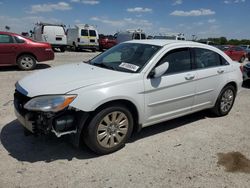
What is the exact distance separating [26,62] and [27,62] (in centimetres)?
4

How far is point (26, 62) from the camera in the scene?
1003 cm

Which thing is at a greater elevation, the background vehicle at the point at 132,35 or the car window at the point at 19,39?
the background vehicle at the point at 132,35

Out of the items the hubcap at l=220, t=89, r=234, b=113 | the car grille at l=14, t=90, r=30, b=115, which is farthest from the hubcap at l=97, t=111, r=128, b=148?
the hubcap at l=220, t=89, r=234, b=113

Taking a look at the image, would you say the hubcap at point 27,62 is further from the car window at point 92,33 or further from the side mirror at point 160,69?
the car window at point 92,33

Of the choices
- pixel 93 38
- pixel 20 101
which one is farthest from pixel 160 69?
pixel 93 38

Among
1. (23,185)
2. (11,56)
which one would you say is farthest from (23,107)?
(11,56)

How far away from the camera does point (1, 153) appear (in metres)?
3.59

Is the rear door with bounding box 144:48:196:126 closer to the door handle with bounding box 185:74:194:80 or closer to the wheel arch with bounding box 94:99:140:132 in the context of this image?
the door handle with bounding box 185:74:194:80

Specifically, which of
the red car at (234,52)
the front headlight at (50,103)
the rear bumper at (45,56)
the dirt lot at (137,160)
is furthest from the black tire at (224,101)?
the red car at (234,52)

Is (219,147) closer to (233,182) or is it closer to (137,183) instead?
(233,182)

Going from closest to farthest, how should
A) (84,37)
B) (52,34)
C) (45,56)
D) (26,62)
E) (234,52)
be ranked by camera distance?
1. (26,62)
2. (45,56)
3. (52,34)
4. (234,52)
5. (84,37)

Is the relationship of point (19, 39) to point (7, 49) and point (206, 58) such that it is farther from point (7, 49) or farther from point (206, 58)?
point (206, 58)

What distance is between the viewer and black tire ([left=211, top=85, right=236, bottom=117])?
5.26m

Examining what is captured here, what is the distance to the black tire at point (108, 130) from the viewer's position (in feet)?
11.2
